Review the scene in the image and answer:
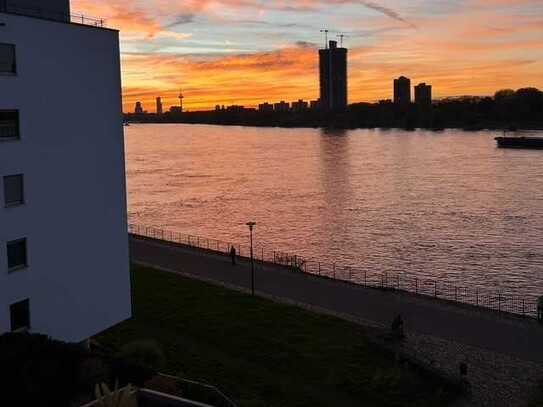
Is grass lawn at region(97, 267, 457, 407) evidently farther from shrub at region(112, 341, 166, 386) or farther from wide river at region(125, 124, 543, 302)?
wide river at region(125, 124, 543, 302)

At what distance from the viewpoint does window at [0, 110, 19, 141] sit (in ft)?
57.7

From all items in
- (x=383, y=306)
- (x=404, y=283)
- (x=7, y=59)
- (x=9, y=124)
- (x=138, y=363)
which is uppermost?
(x=7, y=59)

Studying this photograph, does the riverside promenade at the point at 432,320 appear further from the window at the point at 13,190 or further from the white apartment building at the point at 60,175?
the window at the point at 13,190

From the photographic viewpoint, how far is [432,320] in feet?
89.2

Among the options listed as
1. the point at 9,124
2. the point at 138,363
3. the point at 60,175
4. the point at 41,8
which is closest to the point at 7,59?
the point at 9,124

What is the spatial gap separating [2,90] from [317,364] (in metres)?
13.6

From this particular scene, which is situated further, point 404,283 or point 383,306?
point 404,283

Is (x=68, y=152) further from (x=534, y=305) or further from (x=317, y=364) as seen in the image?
(x=534, y=305)

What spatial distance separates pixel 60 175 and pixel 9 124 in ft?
7.97

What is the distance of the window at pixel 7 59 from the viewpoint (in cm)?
1728

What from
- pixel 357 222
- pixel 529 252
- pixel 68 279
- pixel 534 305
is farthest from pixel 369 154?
pixel 68 279

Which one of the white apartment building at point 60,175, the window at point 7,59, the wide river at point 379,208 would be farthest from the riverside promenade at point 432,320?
the window at point 7,59

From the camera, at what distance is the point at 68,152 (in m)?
19.8

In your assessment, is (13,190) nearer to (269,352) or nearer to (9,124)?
(9,124)
